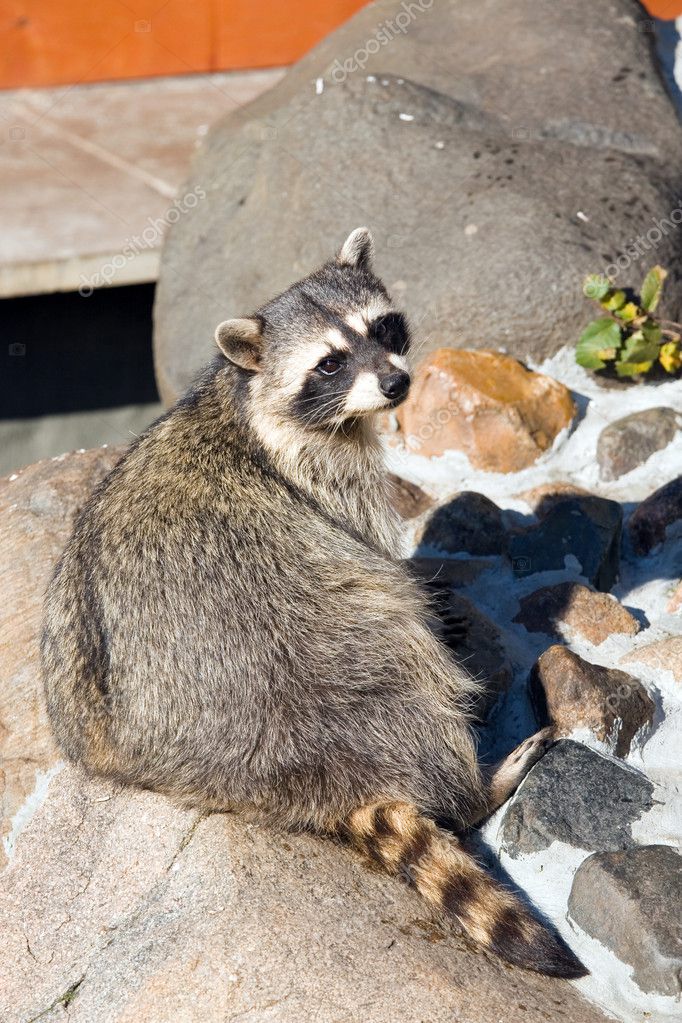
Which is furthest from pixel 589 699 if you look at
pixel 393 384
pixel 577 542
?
pixel 393 384

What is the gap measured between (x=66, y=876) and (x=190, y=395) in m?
1.71

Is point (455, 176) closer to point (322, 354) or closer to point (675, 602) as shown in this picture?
point (322, 354)

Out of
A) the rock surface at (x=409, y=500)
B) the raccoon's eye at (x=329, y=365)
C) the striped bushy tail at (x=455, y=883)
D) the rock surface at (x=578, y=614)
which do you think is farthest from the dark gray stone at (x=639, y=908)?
the rock surface at (x=409, y=500)

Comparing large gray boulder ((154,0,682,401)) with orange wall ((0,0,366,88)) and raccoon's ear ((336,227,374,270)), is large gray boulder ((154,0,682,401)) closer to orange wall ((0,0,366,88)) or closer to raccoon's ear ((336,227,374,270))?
raccoon's ear ((336,227,374,270))

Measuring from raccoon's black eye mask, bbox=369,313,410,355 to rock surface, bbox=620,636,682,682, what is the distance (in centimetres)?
139

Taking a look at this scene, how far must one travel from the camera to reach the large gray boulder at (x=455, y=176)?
610 centimetres

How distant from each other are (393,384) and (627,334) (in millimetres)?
2219

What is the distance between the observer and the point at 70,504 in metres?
5.11

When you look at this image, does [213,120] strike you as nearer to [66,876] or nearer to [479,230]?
[479,230]

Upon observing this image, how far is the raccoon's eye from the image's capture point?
420cm

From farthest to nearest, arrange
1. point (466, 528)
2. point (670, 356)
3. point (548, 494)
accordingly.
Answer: point (670, 356), point (548, 494), point (466, 528)

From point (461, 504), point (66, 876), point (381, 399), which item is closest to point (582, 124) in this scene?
point (461, 504)

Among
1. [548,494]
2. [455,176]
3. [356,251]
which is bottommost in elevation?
[548,494]

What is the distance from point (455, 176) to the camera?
6453 mm
